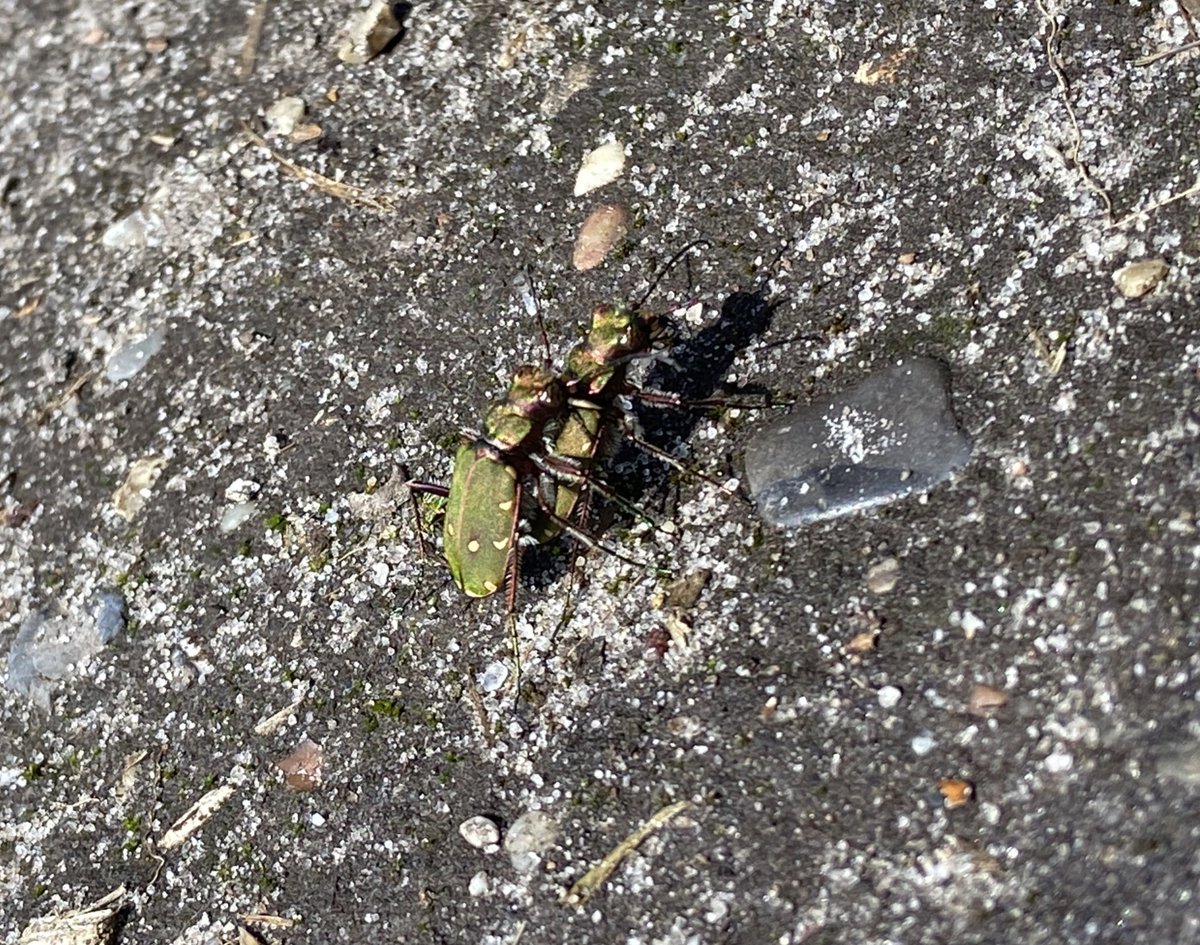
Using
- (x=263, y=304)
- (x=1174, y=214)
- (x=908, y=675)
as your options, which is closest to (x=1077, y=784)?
(x=908, y=675)

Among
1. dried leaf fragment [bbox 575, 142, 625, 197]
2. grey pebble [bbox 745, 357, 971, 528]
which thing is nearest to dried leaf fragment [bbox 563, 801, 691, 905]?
grey pebble [bbox 745, 357, 971, 528]

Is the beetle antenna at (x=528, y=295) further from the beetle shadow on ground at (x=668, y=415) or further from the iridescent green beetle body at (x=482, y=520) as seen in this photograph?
the iridescent green beetle body at (x=482, y=520)

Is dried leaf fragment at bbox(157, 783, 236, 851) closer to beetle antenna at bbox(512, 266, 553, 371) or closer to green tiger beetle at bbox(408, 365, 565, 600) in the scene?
green tiger beetle at bbox(408, 365, 565, 600)

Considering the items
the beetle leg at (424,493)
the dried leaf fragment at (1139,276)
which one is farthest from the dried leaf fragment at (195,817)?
the dried leaf fragment at (1139,276)

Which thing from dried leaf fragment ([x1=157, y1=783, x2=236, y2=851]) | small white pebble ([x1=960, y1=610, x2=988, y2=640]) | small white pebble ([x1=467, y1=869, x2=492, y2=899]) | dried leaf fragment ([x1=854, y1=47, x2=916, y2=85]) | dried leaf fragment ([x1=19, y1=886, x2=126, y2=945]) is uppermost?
dried leaf fragment ([x1=854, y1=47, x2=916, y2=85])

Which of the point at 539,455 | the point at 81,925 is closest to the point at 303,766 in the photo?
the point at 81,925

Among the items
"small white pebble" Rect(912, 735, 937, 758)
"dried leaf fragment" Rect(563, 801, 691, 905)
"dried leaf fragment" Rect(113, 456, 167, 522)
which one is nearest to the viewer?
"small white pebble" Rect(912, 735, 937, 758)

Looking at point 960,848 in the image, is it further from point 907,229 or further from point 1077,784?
point 907,229

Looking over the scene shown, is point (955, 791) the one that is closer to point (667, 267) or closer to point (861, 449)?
point (861, 449)
